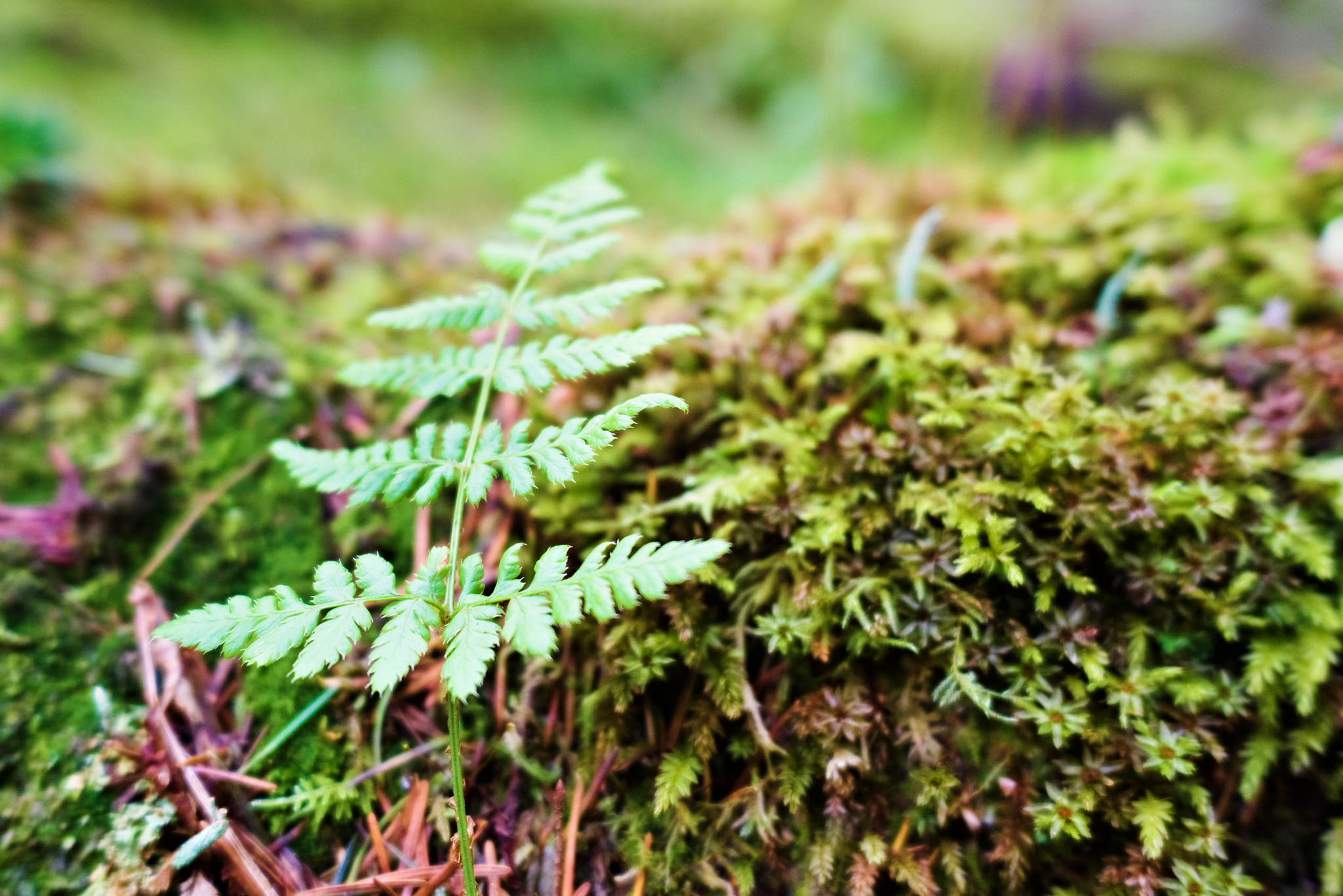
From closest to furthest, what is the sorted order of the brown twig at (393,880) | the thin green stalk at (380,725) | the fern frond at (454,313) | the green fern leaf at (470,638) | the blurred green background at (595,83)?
the green fern leaf at (470,638) → the brown twig at (393,880) → the thin green stalk at (380,725) → the fern frond at (454,313) → the blurred green background at (595,83)

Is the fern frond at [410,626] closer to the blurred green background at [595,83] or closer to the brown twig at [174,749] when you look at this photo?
the brown twig at [174,749]

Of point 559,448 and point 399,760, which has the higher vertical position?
point 559,448

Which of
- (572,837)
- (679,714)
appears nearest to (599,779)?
(572,837)

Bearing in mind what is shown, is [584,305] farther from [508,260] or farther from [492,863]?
[492,863]

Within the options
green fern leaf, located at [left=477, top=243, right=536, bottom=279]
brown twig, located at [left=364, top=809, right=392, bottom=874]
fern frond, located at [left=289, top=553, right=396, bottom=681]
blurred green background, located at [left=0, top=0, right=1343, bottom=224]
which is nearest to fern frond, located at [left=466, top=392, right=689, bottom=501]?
fern frond, located at [left=289, top=553, right=396, bottom=681]

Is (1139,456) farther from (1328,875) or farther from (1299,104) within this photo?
(1299,104)

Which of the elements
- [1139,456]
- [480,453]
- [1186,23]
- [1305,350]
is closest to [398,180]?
[480,453]

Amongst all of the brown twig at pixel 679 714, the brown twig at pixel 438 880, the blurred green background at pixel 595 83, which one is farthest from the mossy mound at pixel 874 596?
the blurred green background at pixel 595 83
